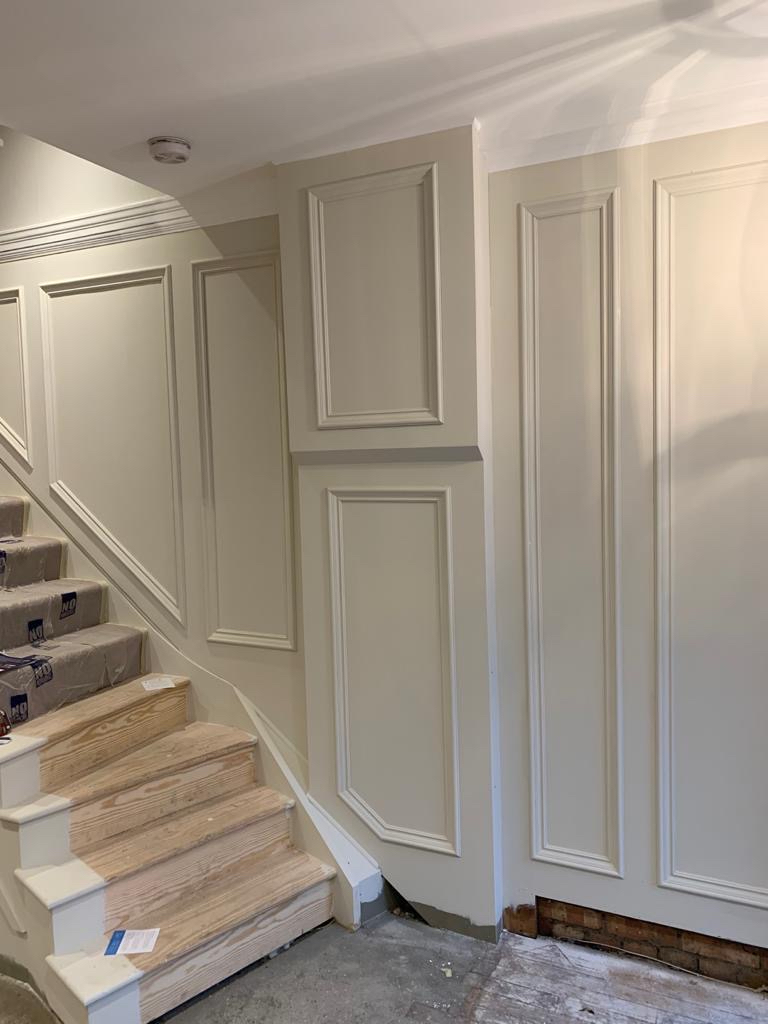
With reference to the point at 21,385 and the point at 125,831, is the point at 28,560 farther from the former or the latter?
the point at 125,831

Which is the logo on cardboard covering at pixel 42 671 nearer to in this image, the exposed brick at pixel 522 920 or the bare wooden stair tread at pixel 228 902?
the bare wooden stair tread at pixel 228 902

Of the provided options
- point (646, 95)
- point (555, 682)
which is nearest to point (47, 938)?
point (555, 682)

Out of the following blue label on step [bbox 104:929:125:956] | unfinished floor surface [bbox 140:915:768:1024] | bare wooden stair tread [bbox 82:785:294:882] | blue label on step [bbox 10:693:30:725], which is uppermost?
blue label on step [bbox 10:693:30:725]

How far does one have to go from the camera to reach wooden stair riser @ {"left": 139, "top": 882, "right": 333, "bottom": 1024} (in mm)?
1984

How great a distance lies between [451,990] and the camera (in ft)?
6.92

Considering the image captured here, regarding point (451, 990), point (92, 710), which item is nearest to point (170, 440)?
point (92, 710)

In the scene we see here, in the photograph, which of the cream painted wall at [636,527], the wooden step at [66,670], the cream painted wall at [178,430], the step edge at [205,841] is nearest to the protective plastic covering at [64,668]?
the wooden step at [66,670]

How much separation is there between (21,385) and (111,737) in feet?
5.00

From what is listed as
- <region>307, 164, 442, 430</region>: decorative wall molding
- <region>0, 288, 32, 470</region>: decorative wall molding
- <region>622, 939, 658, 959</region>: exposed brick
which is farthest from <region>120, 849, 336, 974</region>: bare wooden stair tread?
<region>0, 288, 32, 470</region>: decorative wall molding

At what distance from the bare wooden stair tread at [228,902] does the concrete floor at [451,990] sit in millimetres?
167

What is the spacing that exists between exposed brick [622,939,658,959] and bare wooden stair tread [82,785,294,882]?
1078 mm

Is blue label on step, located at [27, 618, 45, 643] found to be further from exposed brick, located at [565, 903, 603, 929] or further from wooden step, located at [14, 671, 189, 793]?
exposed brick, located at [565, 903, 603, 929]

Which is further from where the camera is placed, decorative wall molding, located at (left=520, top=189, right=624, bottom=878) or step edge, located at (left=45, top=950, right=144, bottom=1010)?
decorative wall molding, located at (left=520, top=189, right=624, bottom=878)

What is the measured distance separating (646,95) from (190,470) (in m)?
1.82
